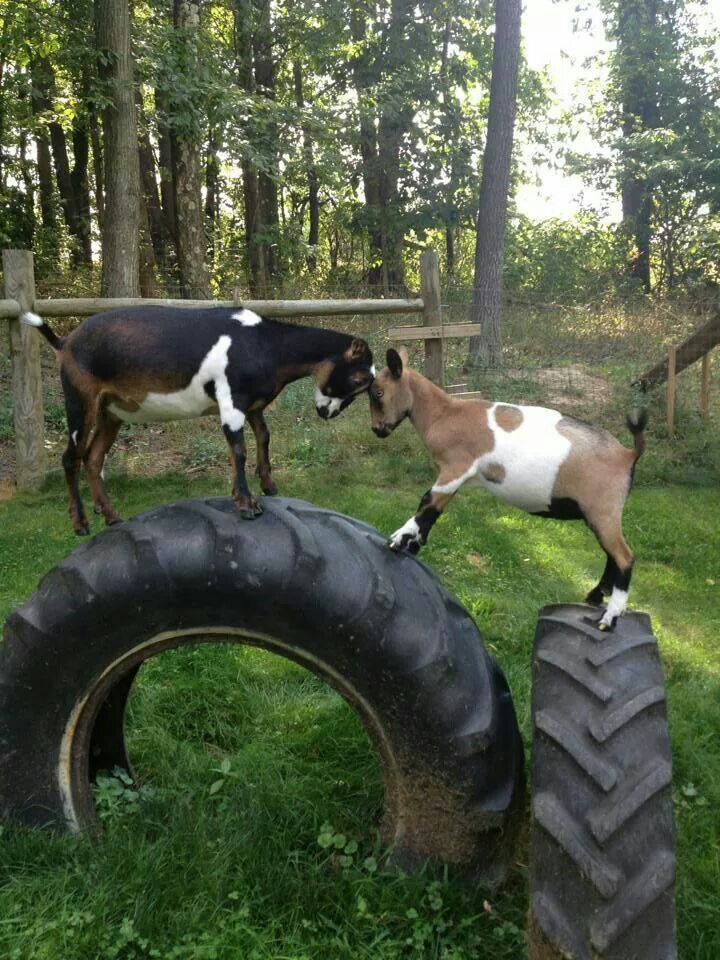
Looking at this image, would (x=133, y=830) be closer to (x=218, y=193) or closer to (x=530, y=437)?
(x=530, y=437)

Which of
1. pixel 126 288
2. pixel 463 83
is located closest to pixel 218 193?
pixel 463 83

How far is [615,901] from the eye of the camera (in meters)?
1.55

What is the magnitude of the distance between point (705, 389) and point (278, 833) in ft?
25.7

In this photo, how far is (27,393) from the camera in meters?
7.35

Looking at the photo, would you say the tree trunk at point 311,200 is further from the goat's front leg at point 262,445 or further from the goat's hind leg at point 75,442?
the goat's hind leg at point 75,442

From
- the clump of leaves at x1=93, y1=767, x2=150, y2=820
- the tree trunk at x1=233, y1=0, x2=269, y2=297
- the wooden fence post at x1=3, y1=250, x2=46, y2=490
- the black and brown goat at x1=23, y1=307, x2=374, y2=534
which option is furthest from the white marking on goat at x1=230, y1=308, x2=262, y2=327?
the tree trunk at x1=233, y1=0, x2=269, y2=297

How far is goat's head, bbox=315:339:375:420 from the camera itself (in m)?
1.93

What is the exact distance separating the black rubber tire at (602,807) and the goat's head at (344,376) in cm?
85

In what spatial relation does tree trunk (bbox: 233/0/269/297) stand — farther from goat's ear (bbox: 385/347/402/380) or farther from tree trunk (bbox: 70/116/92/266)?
goat's ear (bbox: 385/347/402/380)

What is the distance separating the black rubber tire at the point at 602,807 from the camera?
1557 millimetres

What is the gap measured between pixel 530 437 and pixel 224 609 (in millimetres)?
948

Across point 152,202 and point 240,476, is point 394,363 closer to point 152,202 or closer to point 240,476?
point 240,476

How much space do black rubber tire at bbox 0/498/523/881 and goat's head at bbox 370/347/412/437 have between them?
1.14 ft

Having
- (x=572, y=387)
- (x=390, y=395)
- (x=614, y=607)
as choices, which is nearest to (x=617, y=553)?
(x=614, y=607)
